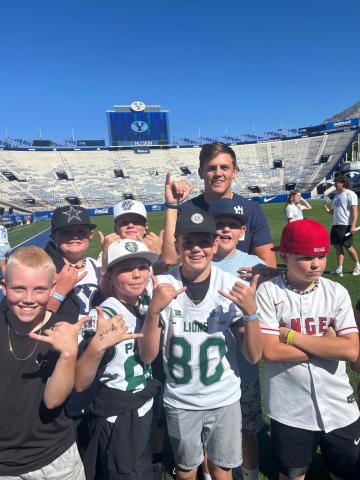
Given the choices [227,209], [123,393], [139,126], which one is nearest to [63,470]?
[123,393]

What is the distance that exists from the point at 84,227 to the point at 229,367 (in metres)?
1.71

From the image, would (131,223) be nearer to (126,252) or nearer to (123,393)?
(126,252)

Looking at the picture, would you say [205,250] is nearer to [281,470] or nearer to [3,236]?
[281,470]

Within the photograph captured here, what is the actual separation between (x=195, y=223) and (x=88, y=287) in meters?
1.24

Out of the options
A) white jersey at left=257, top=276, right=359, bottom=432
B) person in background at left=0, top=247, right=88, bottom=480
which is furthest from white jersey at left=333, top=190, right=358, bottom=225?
person in background at left=0, top=247, right=88, bottom=480

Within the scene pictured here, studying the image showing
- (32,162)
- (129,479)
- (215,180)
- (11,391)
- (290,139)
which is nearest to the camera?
(11,391)

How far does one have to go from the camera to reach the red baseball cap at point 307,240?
215 centimetres

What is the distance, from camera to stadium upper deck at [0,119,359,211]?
53344 mm

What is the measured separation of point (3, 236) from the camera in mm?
10391

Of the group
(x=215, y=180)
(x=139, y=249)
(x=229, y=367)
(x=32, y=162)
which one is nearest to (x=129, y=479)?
(x=229, y=367)

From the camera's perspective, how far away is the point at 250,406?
8.52 feet

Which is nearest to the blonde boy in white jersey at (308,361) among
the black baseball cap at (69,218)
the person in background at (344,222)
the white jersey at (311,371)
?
the white jersey at (311,371)

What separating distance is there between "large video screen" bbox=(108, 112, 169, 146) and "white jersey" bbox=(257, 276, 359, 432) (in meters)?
62.2

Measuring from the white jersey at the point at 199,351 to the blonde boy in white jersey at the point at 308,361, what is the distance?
28cm
